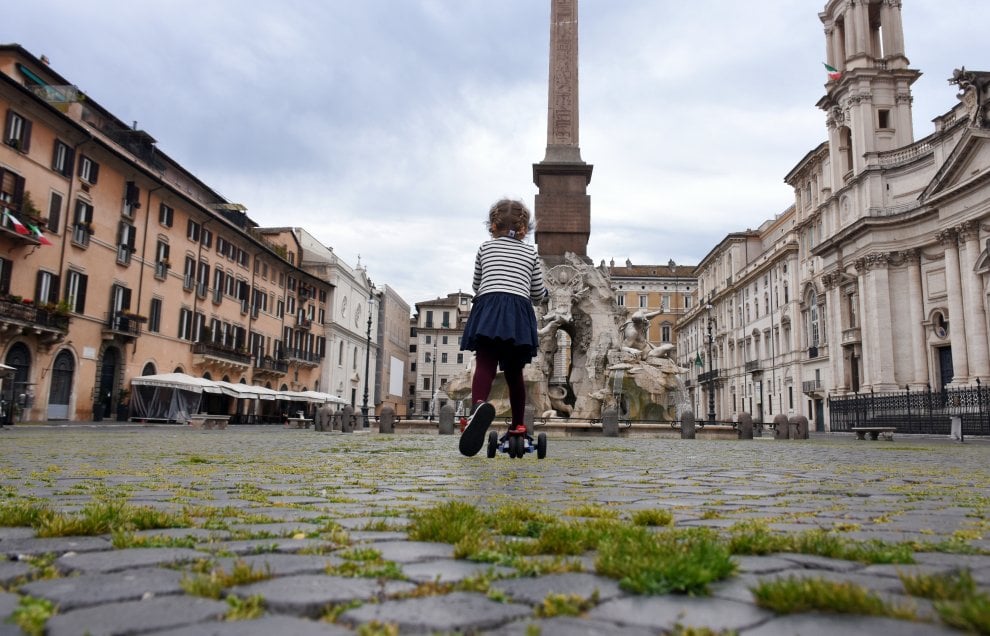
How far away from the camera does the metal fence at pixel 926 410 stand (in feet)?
90.1

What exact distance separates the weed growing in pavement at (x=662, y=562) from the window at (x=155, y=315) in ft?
131

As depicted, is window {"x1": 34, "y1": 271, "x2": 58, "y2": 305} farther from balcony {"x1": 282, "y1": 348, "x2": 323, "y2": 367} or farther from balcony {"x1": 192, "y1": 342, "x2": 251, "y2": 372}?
balcony {"x1": 282, "y1": 348, "x2": 323, "y2": 367}

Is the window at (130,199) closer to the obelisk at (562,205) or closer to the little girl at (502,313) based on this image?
the obelisk at (562,205)

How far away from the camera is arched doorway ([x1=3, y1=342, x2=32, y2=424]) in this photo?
27145 mm

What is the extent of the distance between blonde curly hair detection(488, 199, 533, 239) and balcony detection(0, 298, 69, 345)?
2659 cm

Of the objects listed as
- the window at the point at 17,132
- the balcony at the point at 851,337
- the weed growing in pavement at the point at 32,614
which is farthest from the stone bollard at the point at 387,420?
the balcony at the point at 851,337

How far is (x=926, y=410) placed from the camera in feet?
101

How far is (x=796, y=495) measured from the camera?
15.8ft

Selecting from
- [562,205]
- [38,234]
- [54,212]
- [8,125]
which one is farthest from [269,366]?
[562,205]

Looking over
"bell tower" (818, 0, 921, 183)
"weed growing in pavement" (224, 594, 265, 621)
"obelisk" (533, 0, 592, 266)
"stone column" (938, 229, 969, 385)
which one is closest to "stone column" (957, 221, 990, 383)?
"stone column" (938, 229, 969, 385)

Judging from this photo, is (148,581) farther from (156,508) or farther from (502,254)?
(502,254)

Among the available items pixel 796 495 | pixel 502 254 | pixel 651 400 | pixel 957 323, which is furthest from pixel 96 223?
pixel 957 323

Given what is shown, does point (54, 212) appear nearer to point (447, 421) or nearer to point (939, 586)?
point (447, 421)

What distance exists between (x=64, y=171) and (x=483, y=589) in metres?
35.3
